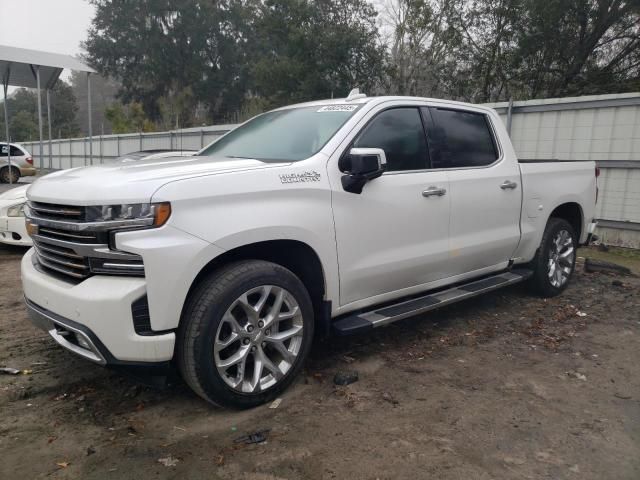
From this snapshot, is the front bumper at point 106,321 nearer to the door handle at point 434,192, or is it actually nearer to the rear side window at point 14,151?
the door handle at point 434,192

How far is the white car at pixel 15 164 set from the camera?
61.7ft

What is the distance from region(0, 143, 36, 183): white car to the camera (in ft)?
61.7

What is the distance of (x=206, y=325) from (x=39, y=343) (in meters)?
2.09

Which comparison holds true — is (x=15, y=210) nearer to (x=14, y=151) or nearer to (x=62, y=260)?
(x=62, y=260)

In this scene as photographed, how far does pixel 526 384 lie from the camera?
361 cm

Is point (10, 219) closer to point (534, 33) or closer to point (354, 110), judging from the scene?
point (354, 110)

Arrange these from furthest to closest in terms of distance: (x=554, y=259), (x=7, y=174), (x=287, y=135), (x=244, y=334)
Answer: (x=7, y=174) < (x=554, y=259) < (x=287, y=135) < (x=244, y=334)

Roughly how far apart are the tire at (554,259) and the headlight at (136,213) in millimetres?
3972

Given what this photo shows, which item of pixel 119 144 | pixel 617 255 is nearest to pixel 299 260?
pixel 617 255

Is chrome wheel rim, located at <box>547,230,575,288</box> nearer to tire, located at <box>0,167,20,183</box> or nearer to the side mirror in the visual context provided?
the side mirror

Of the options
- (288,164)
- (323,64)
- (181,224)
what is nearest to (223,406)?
(181,224)

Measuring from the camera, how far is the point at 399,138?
13.3 ft

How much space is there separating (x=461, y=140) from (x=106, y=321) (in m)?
3.21

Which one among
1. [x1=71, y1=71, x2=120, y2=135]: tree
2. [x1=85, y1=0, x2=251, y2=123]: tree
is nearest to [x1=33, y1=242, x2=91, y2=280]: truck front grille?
[x1=85, y1=0, x2=251, y2=123]: tree
